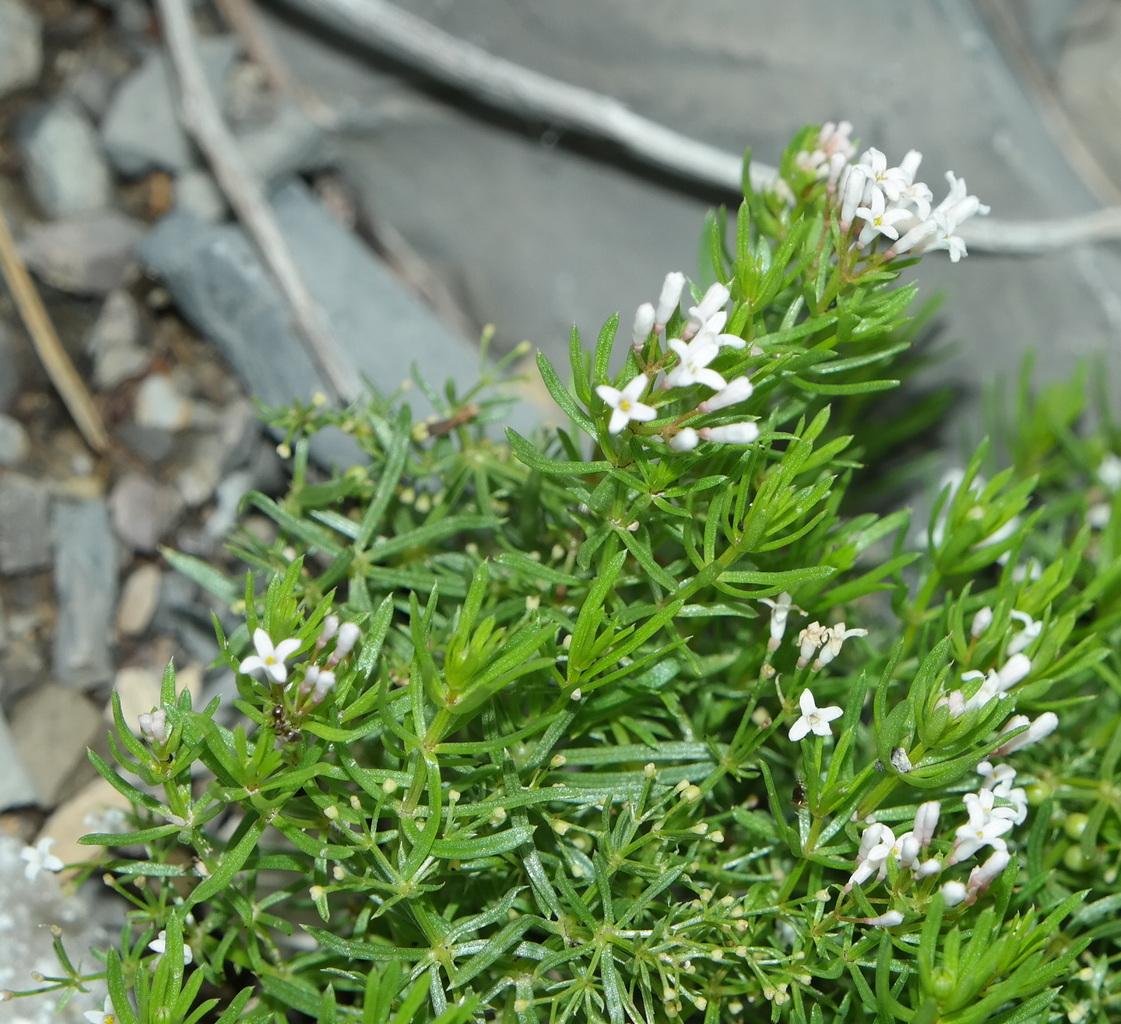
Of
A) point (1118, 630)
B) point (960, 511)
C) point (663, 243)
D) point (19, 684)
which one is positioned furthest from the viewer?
point (663, 243)

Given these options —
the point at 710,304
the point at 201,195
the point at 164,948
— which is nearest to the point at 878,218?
the point at 710,304

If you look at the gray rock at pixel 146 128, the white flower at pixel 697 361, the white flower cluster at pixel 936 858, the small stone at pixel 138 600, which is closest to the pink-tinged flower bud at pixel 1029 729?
the white flower cluster at pixel 936 858

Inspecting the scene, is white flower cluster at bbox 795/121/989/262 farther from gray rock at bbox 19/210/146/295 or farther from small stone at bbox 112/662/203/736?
gray rock at bbox 19/210/146/295

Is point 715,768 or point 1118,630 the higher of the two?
point 1118,630

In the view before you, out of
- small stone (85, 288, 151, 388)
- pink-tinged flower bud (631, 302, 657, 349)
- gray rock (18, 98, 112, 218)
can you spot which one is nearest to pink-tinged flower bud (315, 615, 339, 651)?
pink-tinged flower bud (631, 302, 657, 349)

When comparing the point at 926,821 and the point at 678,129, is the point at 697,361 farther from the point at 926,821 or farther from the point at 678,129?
the point at 678,129

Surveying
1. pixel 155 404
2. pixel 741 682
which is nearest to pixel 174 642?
pixel 155 404

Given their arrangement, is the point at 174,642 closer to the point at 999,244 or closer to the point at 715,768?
Answer: the point at 715,768
